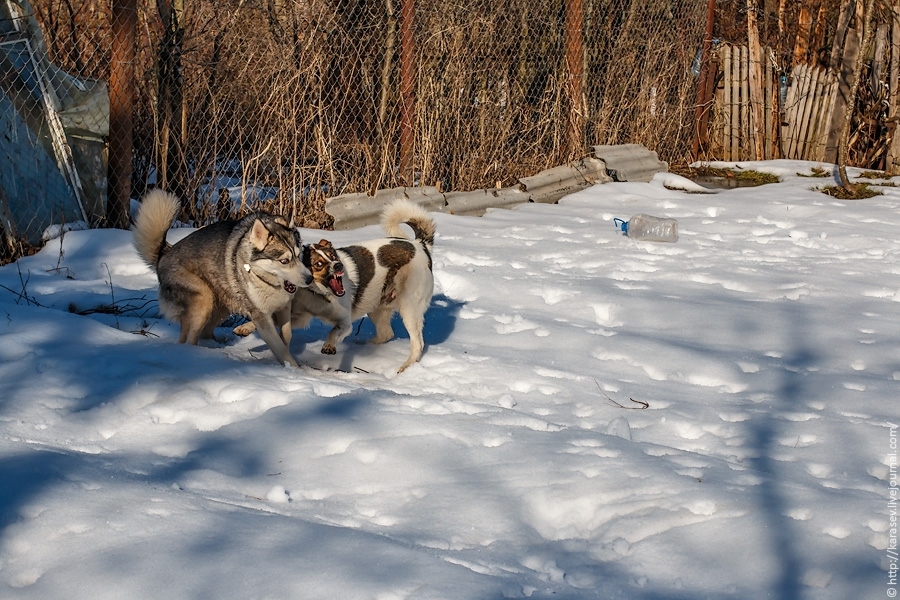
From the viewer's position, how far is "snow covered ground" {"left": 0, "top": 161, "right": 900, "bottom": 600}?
2.43 meters

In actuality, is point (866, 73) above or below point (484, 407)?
above

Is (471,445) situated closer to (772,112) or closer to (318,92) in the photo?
(318,92)

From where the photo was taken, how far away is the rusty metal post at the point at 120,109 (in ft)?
22.5

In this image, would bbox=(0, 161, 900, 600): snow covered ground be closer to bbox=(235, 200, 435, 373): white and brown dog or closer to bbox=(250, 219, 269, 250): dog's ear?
bbox=(235, 200, 435, 373): white and brown dog

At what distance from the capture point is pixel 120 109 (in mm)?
7012

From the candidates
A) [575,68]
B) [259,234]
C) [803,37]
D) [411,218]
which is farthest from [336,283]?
[803,37]

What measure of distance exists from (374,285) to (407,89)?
13.1 ft

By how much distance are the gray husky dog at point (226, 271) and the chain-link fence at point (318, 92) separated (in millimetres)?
2385

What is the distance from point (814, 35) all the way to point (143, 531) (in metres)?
13.2

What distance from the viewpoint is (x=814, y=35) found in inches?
517

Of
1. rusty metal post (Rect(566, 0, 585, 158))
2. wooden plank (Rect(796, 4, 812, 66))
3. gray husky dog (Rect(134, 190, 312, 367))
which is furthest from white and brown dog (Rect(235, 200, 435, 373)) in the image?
wooden plank (Rect(796, 4, 812, 66))

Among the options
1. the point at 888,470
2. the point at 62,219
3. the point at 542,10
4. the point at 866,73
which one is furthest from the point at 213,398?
the point at 866,73

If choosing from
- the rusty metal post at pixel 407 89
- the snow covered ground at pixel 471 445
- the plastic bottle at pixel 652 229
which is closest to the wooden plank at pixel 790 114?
the plastic bottle at pixel 652 229

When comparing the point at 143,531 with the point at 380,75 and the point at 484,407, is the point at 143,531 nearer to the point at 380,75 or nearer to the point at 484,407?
the point at 484,407
